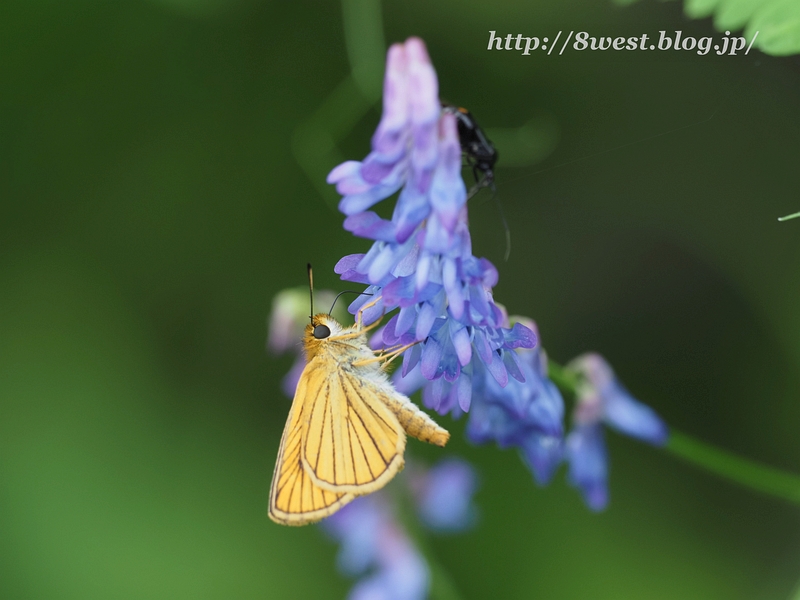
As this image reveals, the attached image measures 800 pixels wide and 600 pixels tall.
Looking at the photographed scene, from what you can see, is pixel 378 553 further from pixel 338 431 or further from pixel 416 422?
pixel 416 422

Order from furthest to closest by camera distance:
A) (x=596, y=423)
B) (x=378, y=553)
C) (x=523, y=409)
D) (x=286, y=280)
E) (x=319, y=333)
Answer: (x=286, y=280), (x=378, y=553), (x=596, y=423), (x=319, y=333), (x=523, y=409)

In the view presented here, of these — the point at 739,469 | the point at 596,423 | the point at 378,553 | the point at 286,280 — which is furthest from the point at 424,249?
the point at 286,280

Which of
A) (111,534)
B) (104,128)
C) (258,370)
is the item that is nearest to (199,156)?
(104,128)

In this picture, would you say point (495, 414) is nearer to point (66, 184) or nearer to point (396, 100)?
point (396, 100)

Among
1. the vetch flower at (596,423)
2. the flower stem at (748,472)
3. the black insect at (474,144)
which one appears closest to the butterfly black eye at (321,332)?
the black insect at (474,144)

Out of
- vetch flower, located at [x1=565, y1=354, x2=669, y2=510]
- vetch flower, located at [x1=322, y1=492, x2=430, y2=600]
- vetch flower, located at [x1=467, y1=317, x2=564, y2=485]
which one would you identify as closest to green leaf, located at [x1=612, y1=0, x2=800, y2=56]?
vetch flower, located at [x1=467, y1=317, x2=564, y2=485]

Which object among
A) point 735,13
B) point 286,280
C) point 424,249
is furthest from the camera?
point 286,280
